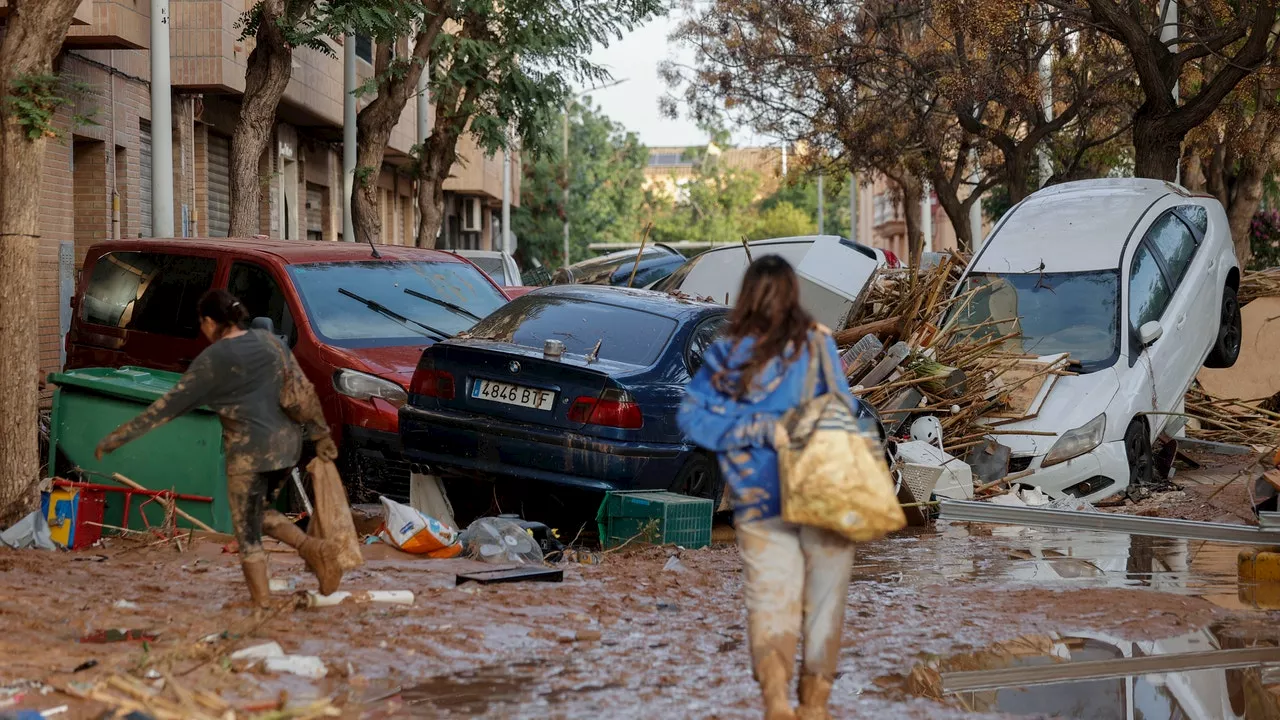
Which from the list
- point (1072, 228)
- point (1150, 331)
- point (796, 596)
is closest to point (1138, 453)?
point (1150, 331)

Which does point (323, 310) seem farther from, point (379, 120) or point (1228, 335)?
point (379, 120)

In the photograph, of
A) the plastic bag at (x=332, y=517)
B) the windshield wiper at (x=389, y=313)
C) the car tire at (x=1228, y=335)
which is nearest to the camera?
the plastic bag at (x=332, y=517)

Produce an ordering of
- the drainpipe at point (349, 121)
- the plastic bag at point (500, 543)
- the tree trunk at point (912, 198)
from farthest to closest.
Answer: the tree trunk at point (912, 198), the drainpipe at point (349, 121), the plastic bag at point (500, 543)

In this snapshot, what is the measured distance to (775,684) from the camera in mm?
4895

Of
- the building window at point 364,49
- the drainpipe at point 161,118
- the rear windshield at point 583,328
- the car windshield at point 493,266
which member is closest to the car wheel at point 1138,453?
the rear windshield at point 583,328

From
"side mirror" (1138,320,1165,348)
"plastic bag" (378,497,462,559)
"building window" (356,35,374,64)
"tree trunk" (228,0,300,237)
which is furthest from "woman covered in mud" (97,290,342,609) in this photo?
"building window" (356,35,374,64)

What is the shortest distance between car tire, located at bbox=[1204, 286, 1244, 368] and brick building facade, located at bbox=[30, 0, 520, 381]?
9964mm

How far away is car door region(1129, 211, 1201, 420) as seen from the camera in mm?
12500

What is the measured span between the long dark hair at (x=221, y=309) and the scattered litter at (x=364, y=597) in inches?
49.2

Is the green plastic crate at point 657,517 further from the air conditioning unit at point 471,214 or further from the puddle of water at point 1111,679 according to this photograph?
the air conditioning unit at point 471,214

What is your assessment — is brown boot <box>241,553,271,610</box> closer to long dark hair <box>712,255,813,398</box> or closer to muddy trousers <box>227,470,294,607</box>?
muddy trousers <box>227,470,294,607</box>

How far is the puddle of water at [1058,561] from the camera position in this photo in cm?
831

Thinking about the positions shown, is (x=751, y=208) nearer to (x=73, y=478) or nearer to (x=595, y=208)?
(x=595, y=208)

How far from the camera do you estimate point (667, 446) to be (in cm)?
923
